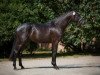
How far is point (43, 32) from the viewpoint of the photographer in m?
13.7

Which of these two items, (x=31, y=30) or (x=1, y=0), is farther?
(x=1, y=0)

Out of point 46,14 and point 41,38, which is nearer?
point 41,38

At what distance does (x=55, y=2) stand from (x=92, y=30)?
360 cm

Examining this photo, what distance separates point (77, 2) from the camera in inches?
953

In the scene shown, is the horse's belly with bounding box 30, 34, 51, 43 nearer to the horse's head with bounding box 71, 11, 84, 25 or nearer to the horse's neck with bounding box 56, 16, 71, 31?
the horse's neck with bounding box 56, 16, 71, 31

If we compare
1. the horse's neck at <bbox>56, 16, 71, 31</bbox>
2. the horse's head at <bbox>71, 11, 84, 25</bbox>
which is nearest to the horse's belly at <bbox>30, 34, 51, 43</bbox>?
the horse's neck at <bbox>56, 16, 71, 31</bbox>

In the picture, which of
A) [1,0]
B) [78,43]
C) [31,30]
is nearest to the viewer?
[31,30]

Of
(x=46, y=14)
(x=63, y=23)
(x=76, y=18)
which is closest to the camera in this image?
(x=76, y=18)

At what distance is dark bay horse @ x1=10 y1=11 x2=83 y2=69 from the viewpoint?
13.6 m

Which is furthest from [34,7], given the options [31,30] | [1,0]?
[31,30]

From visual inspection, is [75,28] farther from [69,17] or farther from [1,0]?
[69,17]

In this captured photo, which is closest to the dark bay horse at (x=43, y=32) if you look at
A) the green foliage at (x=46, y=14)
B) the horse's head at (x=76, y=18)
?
the horse's head at (x=76, y=18)

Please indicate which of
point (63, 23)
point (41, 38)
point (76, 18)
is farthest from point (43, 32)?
point (76, 18)

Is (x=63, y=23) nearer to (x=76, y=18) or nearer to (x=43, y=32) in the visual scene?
(x=76, y=18)
